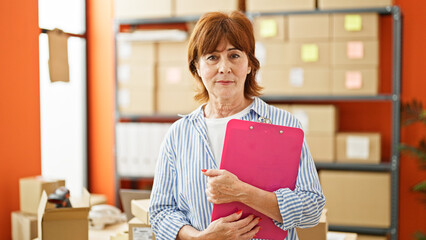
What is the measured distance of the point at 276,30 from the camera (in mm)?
3424

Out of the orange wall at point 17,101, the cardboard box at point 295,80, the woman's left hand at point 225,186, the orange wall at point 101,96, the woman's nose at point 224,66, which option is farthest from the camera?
the orange wall at point 101,96

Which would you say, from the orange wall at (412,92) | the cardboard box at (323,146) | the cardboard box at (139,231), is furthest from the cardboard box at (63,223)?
the orange wall at (412,92)

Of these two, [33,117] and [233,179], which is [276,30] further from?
[233,179]

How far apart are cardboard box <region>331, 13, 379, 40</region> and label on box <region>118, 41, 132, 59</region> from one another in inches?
60.9

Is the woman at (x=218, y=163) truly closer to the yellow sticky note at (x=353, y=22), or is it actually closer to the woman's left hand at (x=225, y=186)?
the woman's left hand at (x=225, y=186)

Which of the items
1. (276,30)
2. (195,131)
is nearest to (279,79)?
(276,30)

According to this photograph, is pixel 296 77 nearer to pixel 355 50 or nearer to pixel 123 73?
pixel 355 50

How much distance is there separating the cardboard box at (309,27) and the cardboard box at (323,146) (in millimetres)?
678

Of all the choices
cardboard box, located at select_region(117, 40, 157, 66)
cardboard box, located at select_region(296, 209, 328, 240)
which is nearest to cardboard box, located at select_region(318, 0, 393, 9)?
cardboard box, located at select_region(117, 40, 157, 66)

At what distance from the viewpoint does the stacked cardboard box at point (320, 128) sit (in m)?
3.33

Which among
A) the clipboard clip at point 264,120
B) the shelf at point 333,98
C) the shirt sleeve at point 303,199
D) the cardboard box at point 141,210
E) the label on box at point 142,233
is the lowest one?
the label on box at point 142,233

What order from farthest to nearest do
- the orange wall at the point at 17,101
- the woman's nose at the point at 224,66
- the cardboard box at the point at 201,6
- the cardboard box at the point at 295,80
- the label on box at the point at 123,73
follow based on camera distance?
the label on box at the point at 123,73, the cardboard box at the point at 201,6, the cardboard box at the point at 295,80, the orange wall at the point at 17,101, the woman's nose at the point at 224,66

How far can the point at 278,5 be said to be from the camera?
3.44 meters

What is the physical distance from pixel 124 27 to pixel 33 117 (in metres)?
1.72
